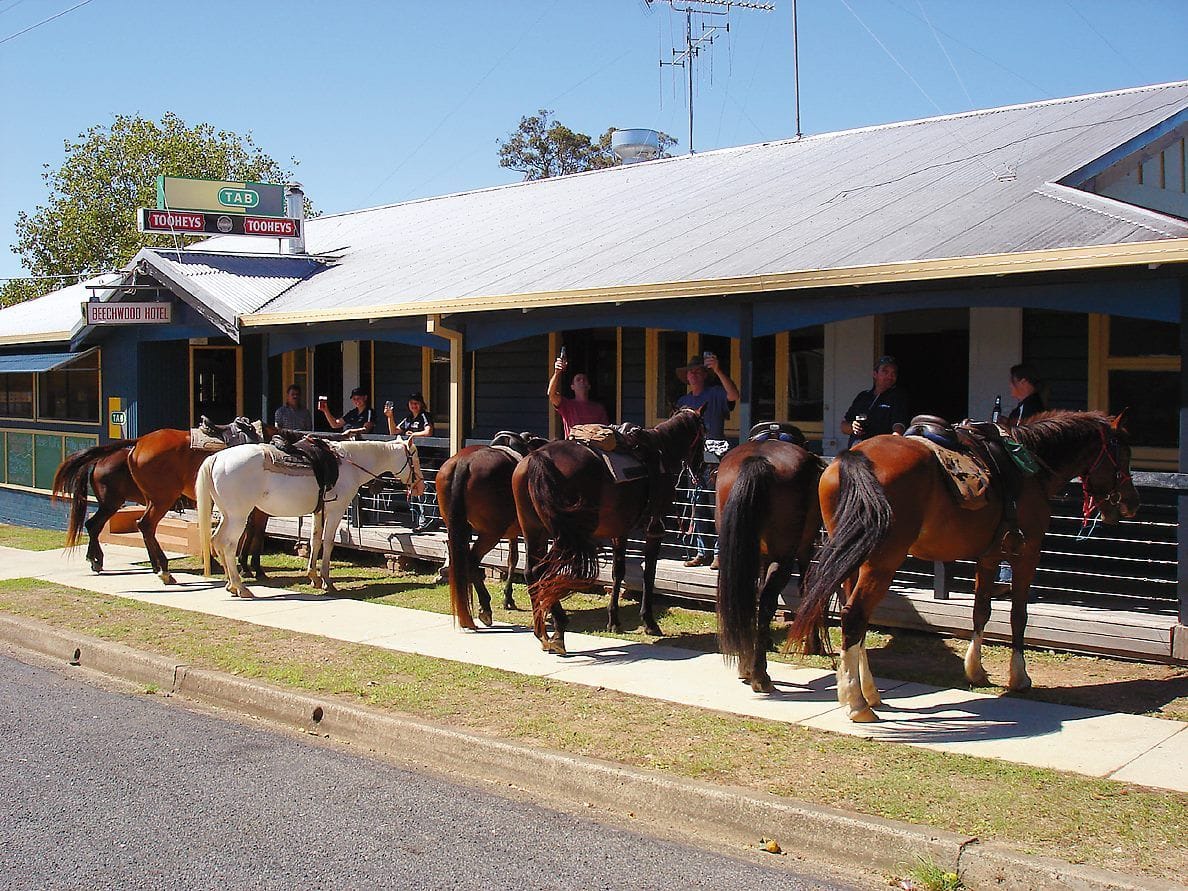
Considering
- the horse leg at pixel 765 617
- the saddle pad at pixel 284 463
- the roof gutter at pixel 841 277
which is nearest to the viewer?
the roof gutter at pixel 841 277

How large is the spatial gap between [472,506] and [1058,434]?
4456 mm

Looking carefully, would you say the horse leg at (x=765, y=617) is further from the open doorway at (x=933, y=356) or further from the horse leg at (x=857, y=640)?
the open doorway at (x=933, y=356)

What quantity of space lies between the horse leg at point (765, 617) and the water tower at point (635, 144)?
49.5 feet

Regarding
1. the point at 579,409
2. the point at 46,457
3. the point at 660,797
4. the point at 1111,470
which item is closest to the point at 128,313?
the point at 46,457

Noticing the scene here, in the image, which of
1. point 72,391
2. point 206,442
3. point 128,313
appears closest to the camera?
point 206,442

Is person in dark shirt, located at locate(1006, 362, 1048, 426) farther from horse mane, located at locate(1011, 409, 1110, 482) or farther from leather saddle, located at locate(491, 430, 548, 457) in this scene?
leather saddle, located at locate(491, 430, 548, 457)

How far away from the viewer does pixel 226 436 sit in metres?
12.7

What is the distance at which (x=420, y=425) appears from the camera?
1319 centimetres

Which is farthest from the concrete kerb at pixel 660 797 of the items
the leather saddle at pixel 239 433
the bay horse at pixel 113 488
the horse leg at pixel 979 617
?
the bay horse at pixel 113 488

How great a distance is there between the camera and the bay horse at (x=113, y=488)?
12.7 meters

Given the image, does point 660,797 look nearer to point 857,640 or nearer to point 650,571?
point 857,640

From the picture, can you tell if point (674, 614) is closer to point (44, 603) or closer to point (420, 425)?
point (420, 425)

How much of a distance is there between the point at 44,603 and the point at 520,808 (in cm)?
740

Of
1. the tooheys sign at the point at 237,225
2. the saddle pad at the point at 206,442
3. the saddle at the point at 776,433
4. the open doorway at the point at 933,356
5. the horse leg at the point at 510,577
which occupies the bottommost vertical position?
the horse leg at the point at 510,577
